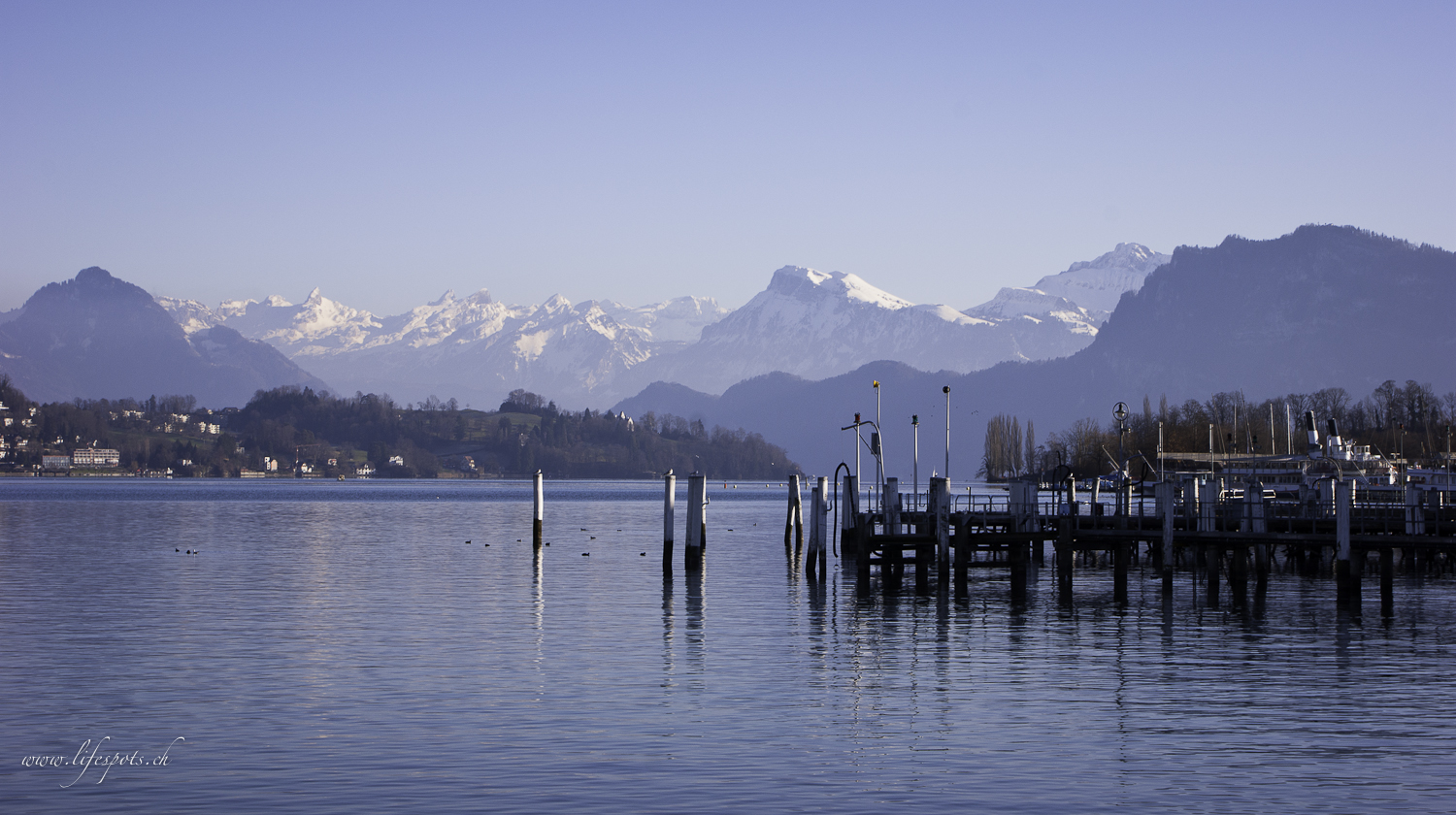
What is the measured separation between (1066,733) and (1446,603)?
34.9 metres

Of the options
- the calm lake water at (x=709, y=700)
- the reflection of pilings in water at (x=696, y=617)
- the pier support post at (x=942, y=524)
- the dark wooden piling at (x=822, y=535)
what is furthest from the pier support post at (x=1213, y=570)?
the reflection of pilings in water at (x=696, y=617)

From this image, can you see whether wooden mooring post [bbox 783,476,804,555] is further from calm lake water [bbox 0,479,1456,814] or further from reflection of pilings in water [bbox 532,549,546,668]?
reflection of pilings in water [bbox 532,549,546,668]

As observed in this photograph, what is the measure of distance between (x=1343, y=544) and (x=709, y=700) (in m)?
29.1

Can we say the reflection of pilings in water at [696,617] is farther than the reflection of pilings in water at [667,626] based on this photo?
Yes

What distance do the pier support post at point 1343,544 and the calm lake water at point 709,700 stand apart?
1.72 meters

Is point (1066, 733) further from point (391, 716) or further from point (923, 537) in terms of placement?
point (923, 537)

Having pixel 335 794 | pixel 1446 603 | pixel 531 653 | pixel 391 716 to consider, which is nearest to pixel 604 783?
pixel 335 794

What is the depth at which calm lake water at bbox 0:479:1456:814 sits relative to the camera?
70.1ft

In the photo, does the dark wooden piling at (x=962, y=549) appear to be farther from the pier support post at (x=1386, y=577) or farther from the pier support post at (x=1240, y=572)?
the pier support post at (x=1386, y=577)

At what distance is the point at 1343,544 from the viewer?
47375 mm

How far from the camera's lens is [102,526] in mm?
110688

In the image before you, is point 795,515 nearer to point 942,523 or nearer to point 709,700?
point 942,523

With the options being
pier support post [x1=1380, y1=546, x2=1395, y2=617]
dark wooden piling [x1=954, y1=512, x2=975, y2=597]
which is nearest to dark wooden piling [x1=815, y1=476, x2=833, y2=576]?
dark wooden piling [x1=954, y1=512, x2=975, y2=597]

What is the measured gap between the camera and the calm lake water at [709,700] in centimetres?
2136
